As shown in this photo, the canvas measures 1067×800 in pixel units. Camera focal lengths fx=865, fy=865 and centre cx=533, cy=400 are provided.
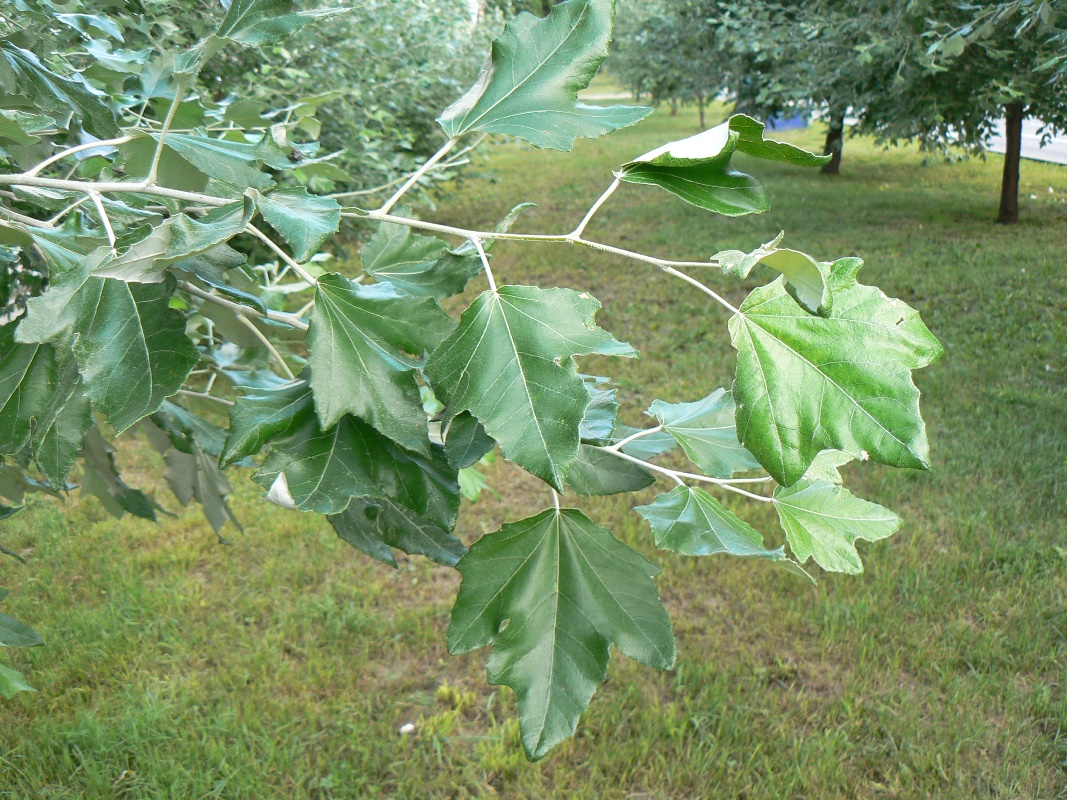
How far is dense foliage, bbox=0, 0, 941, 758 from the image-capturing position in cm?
66

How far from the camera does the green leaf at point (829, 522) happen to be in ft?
2.89

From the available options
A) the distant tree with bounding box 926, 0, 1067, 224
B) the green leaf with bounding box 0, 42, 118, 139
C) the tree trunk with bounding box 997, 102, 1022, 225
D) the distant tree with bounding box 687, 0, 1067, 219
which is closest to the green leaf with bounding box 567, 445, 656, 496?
the green leaf with bounding box 0, 42, 118, 139

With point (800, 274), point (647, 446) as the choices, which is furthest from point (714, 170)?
point (647, 446)

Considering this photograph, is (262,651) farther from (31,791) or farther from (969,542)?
(969,542)

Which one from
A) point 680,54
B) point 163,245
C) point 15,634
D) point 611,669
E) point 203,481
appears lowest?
point 611,669

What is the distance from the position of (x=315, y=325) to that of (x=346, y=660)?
265cm

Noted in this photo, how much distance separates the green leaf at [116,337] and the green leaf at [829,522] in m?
0.61

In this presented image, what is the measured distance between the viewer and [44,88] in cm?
119

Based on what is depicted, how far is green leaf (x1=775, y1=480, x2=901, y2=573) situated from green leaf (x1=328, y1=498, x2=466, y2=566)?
1.16 ft

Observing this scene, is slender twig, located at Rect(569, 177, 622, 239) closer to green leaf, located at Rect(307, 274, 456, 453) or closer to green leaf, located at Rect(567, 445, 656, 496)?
green leaf, located at Rect(307, 274, 456, 453)

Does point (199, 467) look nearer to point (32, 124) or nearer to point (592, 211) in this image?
point (32, 124)

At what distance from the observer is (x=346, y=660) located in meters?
3.14

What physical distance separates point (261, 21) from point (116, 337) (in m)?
0.40

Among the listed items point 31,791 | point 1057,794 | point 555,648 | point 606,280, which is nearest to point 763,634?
point 1057,794
